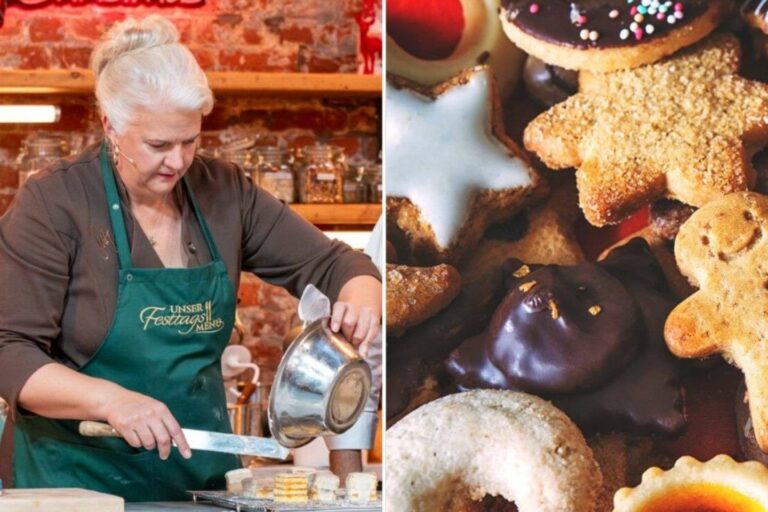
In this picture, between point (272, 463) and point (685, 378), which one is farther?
point (272, 463)

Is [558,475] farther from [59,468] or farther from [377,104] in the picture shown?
[377,104]

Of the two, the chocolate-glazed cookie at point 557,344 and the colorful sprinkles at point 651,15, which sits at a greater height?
the colorful sprinkles at point 651,15

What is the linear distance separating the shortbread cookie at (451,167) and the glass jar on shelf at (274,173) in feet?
9.54

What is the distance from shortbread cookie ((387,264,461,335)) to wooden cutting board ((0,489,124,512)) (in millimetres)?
760

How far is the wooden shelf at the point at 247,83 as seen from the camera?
13.7ft

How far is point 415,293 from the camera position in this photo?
1273 millimetres

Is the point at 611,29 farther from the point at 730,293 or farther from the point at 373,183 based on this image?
the point at 373,183

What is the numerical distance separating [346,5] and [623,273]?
3459 mm

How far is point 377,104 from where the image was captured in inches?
181

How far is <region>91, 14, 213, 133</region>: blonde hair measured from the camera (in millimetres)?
2166

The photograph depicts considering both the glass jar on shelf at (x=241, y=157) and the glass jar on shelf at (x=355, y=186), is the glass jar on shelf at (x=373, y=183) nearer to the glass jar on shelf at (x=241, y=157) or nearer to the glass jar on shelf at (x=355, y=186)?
the glass jar on shelf at (x=355, y=186)

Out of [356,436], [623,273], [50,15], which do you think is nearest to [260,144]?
[50,15]

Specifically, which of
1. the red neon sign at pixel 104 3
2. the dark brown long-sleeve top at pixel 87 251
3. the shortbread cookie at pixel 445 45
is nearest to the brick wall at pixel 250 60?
the red neon sign at pixel 104 3

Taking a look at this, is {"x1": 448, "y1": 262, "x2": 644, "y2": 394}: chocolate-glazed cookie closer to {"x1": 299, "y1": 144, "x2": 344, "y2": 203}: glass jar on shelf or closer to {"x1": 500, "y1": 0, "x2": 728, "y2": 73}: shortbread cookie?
{"x1": 500, "y1": 0, "x2": 728, "y2": 73}: shortbread cookie
